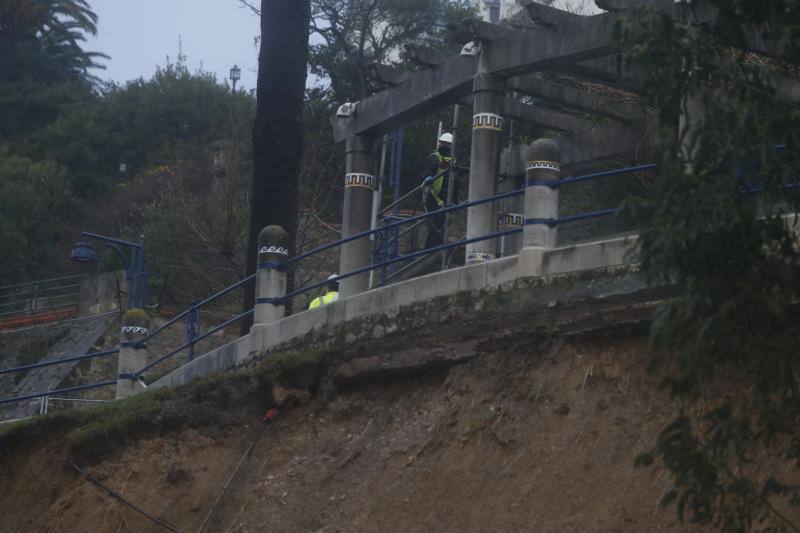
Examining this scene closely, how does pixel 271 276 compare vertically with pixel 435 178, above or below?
below

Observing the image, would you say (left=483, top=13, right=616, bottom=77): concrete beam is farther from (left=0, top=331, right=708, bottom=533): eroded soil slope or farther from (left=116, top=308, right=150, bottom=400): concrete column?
(left=116, top=308, right=150, bottom=400): concrete column

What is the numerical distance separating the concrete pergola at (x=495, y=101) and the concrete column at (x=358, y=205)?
13 mm

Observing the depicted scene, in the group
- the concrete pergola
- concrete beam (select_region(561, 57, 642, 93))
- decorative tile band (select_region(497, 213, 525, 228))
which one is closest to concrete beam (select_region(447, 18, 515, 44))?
the concrete pergola

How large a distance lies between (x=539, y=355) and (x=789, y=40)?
4801 mm

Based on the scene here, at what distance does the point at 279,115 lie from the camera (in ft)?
62.9

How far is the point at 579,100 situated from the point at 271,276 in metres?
5.40

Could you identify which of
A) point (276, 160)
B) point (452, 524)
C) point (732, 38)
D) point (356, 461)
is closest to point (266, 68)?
point (276, 160)

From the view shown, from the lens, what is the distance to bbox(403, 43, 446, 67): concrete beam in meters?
17.2

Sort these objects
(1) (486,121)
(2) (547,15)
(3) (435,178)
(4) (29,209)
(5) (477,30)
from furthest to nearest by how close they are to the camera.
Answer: (4) (29,209), (3) (435,178), (1) (486,121), (5) (477,30), (2) (547,15)

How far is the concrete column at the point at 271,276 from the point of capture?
15.8m

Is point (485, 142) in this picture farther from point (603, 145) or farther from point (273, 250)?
point (273, 250)

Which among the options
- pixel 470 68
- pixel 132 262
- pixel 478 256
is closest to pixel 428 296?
pixel 478 256

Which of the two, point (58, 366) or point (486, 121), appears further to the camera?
point (58, 366)

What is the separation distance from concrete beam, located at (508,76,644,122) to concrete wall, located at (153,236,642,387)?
198 inches
